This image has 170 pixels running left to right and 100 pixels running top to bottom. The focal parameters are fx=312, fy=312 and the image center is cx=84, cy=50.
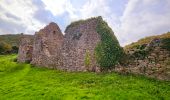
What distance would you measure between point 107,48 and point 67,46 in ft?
24.3

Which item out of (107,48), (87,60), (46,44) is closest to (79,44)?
(87,60)

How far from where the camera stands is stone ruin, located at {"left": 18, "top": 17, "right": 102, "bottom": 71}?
31203 millimetres

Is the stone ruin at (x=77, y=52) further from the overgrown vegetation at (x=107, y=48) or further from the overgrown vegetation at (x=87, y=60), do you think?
the overgrown vegetation at (x=107, y=48)

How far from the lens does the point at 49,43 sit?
43.2 metres

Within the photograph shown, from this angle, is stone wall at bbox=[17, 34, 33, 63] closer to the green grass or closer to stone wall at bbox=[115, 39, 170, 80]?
the green grass

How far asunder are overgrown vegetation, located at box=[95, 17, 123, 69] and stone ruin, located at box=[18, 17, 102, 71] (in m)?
0.67

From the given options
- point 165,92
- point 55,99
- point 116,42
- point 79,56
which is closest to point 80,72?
point 79,56

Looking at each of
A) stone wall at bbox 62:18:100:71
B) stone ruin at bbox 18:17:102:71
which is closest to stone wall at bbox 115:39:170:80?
stone ruin at bbox 18:17:102:71

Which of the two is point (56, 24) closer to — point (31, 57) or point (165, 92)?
point (31, 57)

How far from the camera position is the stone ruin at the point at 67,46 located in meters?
31.2

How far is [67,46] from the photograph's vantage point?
114 feet

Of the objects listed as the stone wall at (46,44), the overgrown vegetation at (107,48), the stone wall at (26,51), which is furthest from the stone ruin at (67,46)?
the stone wall at (26,51)

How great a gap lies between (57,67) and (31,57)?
11.9 metres

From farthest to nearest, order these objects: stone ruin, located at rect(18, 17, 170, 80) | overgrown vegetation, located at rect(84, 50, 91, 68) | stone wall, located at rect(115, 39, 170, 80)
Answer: overgrown vegetation, located at rect(84, 50, 91, 68)
stone ruin, located at rect(18, 17, 170, 80)
stone wall, located at rect(115, 39, 170, 80)
